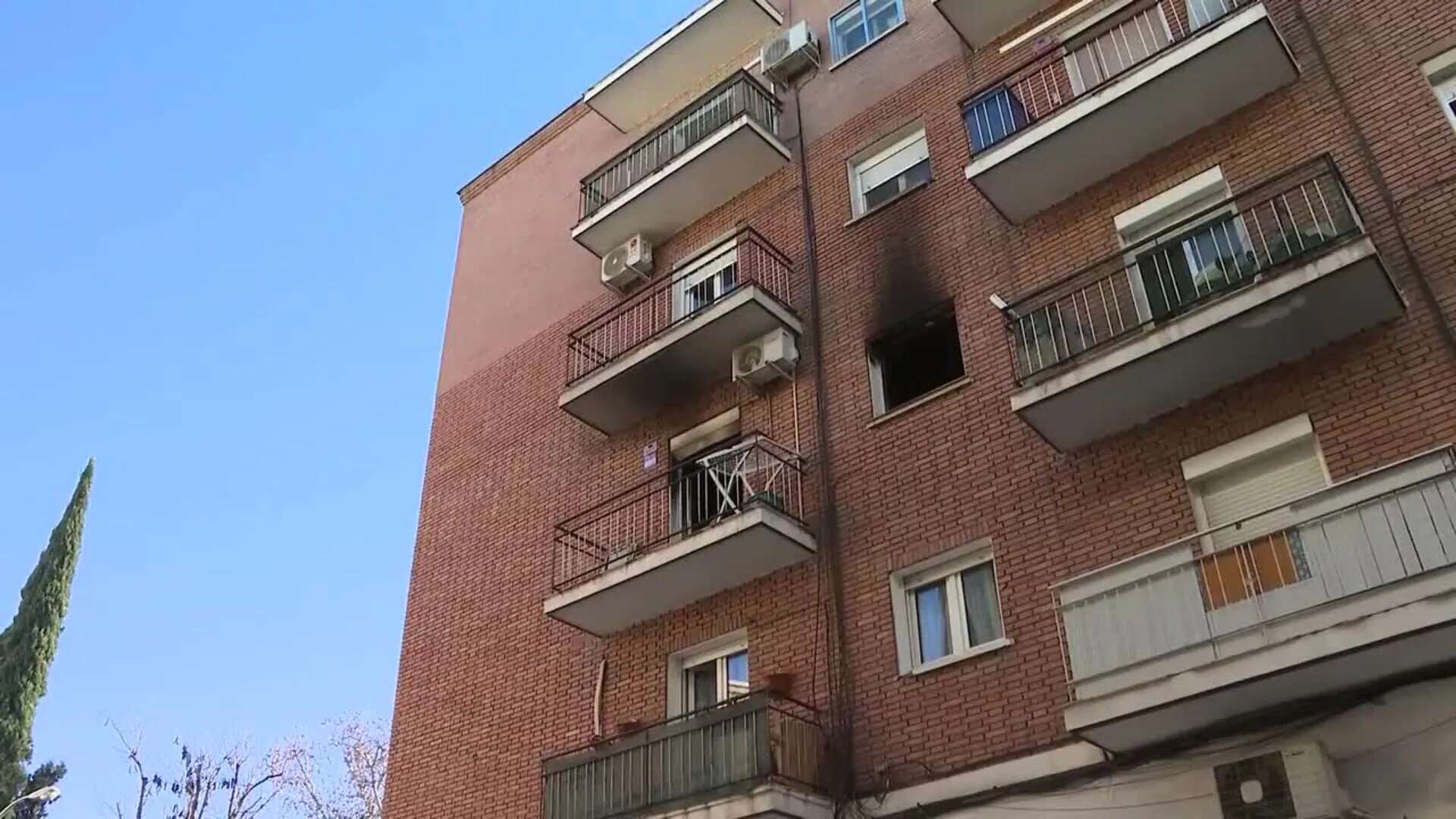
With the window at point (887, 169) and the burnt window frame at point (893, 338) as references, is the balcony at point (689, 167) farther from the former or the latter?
the burnt window frame at point (893, 338)

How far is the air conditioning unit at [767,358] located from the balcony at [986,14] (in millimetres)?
4254

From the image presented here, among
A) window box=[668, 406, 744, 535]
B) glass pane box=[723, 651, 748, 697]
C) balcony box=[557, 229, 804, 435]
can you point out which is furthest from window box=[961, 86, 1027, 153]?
glass pane box=[723, 651, 748, 697]

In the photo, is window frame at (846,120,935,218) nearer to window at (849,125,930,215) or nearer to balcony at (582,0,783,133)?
window at (849,125,930,215)

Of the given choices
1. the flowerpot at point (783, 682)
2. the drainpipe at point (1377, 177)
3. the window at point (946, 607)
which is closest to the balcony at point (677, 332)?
the window at point (946, 607)

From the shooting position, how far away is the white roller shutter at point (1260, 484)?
30.7ft

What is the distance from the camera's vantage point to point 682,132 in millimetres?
16500

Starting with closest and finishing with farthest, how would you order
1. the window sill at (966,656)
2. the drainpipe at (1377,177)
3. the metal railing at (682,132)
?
the drainpipe at (1377,177), the window sill at (966,656), the metal railing at (682,132)

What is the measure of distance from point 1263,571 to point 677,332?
7.23m

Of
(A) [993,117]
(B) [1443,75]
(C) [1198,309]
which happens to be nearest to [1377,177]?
(B) [1443,75]

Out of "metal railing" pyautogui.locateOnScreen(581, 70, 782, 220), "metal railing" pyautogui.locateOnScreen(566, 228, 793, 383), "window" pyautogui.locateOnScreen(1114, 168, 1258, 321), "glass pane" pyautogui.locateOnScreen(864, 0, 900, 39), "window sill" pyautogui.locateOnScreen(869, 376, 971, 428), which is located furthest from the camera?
"metal railing" pyautogui.locateOnScreen(581, 70, 782, 220)

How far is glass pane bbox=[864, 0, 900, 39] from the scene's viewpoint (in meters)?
15.7

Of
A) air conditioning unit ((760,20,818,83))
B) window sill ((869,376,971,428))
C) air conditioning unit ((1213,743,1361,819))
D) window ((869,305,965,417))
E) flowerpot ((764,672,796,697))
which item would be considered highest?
air conditioning unit ((760,20,818,83))

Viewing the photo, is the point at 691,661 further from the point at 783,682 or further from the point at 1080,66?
the point at 1080,66

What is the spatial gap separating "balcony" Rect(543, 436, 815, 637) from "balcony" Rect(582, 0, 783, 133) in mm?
6957
